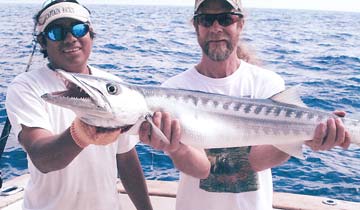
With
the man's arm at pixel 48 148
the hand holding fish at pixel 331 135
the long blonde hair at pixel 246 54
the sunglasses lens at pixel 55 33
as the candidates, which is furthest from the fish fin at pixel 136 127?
the long blonde hair at pixel 246 54

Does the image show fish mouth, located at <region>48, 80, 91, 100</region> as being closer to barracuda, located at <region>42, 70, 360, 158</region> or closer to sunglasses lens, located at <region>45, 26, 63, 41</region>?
barracuda, located at <region>42, 70, 360, 158</region>

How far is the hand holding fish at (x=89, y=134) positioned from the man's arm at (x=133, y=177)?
1117mm

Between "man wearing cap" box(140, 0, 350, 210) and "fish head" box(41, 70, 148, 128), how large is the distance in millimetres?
647

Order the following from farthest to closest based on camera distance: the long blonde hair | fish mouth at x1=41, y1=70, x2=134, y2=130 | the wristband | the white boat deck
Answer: the white boat deck < the long blonde hair < the wristband < fish mouth at x1=41, y1=70, x2=134, y2=130

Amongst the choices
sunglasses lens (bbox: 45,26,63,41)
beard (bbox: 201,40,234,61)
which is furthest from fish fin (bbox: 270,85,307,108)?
sunglasses lens (bbox: 45,26,63,41)

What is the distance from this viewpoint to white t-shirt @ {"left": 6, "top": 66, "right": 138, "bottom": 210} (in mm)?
3266

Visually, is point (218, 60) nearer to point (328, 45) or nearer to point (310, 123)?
point (310, 123)

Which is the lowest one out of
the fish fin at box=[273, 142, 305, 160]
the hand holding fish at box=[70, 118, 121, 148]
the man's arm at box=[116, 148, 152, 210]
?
the man's arm at box=[116, 148, 152, 210]

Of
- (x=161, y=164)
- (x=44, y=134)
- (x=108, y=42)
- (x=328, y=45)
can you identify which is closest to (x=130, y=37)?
(x=108, y=42)

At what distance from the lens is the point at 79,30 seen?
353 centimetres

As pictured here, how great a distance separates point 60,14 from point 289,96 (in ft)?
6.10

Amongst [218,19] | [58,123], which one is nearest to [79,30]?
[58,123]

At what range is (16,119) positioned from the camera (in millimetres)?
3223

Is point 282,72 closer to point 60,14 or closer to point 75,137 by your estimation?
point 60,14
